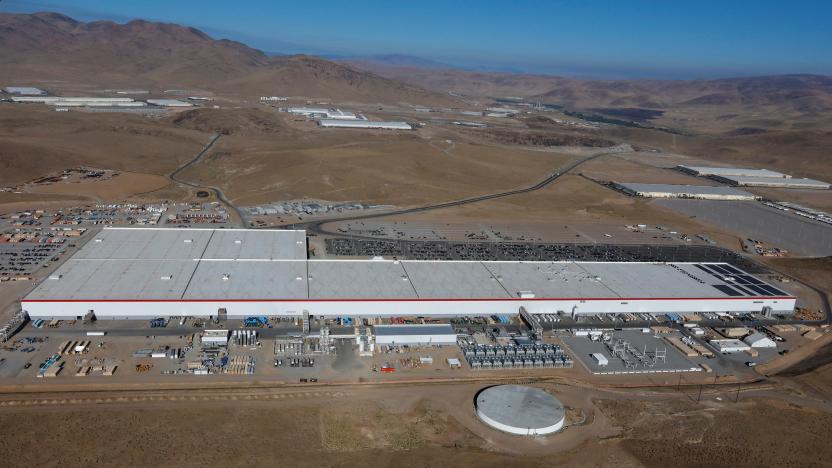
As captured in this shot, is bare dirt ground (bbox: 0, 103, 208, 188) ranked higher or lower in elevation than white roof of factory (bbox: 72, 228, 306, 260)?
higher

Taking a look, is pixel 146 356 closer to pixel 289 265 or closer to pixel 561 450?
pixel 289 265

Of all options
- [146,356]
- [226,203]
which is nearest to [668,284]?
[146,356]

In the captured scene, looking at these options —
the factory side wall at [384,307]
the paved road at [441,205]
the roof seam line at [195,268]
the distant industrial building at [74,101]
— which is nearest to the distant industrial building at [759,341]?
the factory side wall at [384,307]

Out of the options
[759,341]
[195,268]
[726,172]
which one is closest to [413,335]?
[195,268]

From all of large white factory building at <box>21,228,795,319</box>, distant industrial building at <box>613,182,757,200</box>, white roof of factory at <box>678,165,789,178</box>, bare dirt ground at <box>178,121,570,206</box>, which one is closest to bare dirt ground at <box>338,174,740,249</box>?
distant industrial building at <box>613,182,757,200</box>

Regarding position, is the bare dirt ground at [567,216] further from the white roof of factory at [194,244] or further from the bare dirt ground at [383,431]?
the bare dirt ground at [383,431]

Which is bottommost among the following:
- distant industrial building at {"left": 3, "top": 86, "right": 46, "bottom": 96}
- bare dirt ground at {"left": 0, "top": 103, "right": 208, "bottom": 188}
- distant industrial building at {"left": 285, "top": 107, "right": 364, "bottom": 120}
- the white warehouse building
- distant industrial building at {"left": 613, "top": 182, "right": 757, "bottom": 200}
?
distant industrial building at {"left": 613, "top": 182, "right": 757, "bottom": 200}

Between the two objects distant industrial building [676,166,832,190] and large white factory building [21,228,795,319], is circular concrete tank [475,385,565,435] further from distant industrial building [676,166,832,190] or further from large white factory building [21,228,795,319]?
distant industrial building [676,166,832,190]
